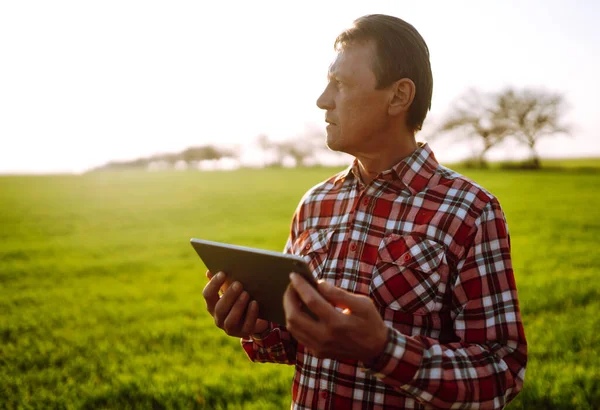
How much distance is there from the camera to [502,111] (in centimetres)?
4741

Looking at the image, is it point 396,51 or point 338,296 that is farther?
point 396,51

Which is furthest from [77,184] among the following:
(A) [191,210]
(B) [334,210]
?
(B) [334,210]

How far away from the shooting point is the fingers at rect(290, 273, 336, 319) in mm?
1655

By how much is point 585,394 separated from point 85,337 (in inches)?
238

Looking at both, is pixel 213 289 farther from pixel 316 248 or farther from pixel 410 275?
pixel 410 275

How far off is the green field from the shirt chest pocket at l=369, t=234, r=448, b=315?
3.10 meters

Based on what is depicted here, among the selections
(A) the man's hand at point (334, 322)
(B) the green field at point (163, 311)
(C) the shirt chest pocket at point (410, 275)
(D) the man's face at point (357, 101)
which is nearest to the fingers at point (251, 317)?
(A) the man's hand at point (334, 322)

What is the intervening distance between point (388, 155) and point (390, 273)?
24.7 inches

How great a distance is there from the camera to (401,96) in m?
2.41

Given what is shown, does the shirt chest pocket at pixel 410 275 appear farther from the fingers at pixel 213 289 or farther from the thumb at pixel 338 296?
the fingers at pixel 213 289

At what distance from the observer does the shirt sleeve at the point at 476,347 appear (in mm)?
1811

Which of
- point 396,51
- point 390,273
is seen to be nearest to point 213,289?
point 390,273

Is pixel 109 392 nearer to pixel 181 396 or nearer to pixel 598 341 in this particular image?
pixel 181 396

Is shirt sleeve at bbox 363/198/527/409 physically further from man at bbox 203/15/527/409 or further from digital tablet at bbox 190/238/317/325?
digital tablet at bbox 190/238/317/325
